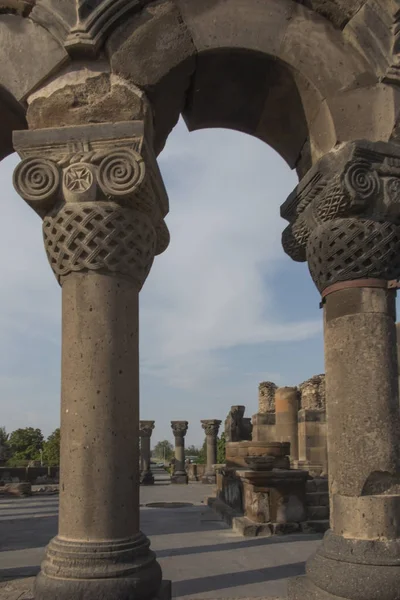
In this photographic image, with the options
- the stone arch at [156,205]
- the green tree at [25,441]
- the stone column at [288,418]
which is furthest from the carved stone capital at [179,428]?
the green tree at [25,441]

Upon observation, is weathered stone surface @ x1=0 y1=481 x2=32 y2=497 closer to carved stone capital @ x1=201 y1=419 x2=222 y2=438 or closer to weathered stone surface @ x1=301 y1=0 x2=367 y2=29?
carved stone capital @ x1=201 y1=419 x2=222 y2=438

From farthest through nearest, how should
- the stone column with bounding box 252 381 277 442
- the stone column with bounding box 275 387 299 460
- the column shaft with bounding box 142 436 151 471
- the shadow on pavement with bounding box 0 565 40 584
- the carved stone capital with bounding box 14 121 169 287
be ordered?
the column shaft with bounding box 142 436 151 471
the stone column with bounding box 252 381 277 442
the stone column with bounding box 275 387 299 460
the shadow on pavement with bounding box 0 565 40 584
the carved stone capital with bounding box 14 121 169 287

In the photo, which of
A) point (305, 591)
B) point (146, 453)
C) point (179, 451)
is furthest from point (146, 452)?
point (305, 591)

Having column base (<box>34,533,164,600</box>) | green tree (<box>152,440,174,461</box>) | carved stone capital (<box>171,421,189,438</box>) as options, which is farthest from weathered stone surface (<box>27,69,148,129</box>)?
green tree (<box>152,440,174,461</box>)

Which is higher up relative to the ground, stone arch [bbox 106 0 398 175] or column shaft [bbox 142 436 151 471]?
stone arch [bbox 106 0 398 175]

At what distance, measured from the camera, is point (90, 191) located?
3.55 metres

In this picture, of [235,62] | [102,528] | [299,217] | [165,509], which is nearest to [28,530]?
[165,509]

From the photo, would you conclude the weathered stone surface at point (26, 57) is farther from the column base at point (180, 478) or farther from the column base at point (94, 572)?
the column base at point (180, 478)

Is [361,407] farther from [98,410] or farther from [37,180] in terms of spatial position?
[37,180]

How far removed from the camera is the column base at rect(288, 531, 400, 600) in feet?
10.5

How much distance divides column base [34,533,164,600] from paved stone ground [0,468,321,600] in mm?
665

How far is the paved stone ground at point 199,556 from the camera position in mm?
4547

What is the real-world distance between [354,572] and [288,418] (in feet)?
50.5

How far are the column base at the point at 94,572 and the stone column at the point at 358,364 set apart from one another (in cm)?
102
